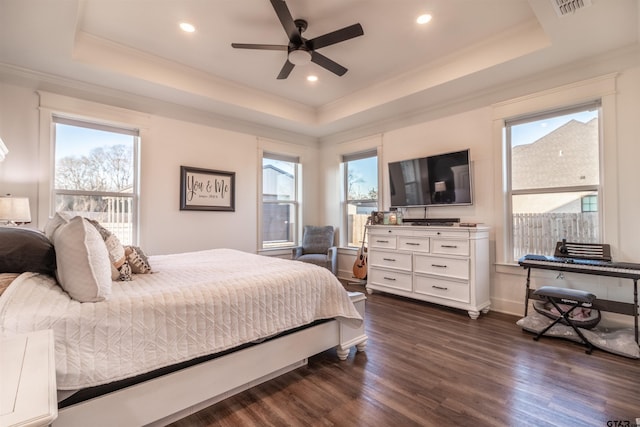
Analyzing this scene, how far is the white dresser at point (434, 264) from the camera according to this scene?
3158 millimetres

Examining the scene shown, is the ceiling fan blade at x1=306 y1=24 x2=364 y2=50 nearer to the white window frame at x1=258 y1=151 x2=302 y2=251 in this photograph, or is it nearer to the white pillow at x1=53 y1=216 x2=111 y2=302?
the white pillow at x1=53 y1=216 x2=111 y2=302

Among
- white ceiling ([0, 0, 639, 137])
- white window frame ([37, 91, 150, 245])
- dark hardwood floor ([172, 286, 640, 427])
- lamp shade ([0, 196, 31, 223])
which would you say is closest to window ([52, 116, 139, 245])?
white window frame ([37, 91, 150, 245])

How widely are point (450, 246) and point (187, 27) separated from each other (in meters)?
3.51

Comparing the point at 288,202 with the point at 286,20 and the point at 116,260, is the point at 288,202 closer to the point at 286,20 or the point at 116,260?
the point at 286,20

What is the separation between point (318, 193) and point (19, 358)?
16.2 ft

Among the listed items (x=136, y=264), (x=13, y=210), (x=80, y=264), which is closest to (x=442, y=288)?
(x=136, y=264)

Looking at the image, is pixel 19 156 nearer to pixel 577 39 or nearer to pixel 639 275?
pixel 577 39

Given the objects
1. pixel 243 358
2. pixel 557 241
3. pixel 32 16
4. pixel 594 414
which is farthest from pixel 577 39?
pixel 32 16

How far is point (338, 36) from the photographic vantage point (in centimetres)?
241

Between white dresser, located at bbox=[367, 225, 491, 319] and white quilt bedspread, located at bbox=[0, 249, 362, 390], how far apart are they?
157 centimetres

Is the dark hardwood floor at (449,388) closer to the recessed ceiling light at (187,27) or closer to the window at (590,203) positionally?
the window at (590,203)

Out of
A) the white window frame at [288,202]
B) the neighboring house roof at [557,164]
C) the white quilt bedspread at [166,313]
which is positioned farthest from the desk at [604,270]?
the white window frame at [288,202]

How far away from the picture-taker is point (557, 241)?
3053 millimetres

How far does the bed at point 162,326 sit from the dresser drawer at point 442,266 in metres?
1.67
